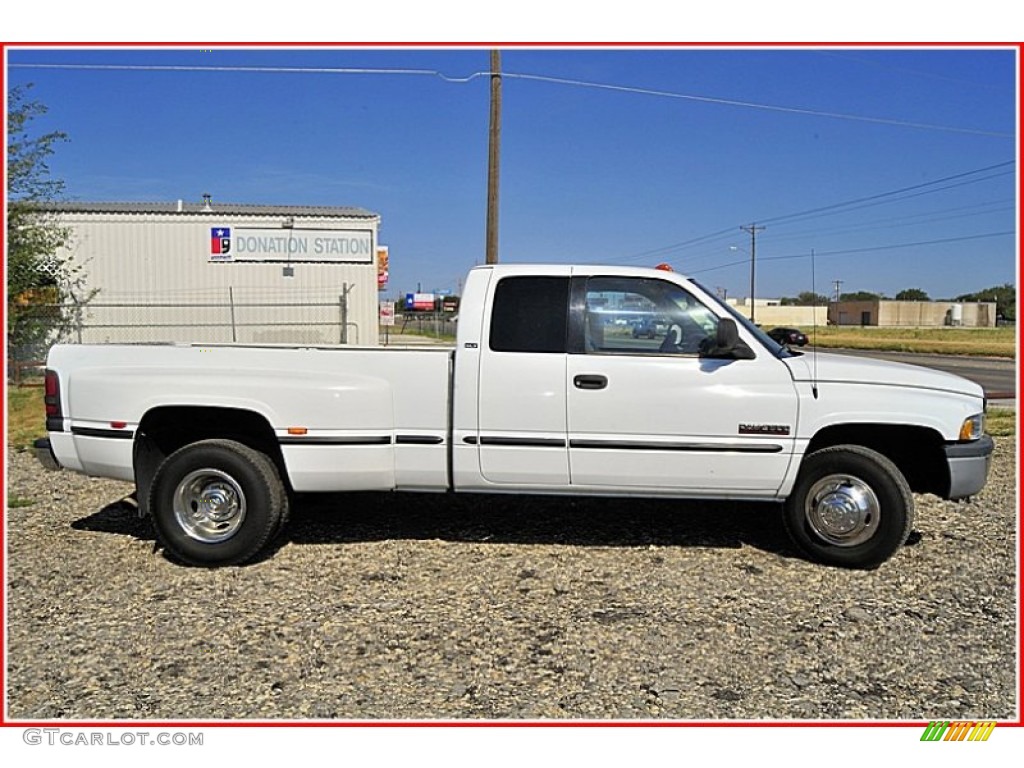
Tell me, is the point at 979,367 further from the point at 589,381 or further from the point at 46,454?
the point at 46,454

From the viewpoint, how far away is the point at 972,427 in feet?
16.8

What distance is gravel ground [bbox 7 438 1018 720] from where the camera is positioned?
141 inches

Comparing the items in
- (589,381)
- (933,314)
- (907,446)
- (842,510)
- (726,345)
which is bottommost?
(842,510)

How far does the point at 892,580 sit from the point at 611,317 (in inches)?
92.6

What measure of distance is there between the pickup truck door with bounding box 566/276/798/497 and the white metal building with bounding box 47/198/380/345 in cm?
1918

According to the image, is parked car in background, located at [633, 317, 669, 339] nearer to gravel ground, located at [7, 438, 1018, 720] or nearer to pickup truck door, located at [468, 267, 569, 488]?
A: pickup truck door, located at [468, 267, 569, 488]

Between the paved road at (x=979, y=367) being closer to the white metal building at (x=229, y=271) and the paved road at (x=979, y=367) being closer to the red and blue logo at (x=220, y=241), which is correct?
the white metal building at (x=229, y=271)

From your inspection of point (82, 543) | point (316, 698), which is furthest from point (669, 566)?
point (82, 543)

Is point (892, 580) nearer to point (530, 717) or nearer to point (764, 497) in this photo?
point (764, 497)

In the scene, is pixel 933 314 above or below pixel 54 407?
above

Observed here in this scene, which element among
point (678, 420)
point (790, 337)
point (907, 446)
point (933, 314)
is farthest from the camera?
point (933, 314)

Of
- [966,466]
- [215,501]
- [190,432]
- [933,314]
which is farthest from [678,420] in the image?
[933,314]

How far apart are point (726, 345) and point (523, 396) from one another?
4.12 ft

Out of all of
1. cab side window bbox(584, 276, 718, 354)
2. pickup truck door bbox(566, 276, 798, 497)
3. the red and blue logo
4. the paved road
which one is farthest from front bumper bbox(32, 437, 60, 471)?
the red and blue logo
